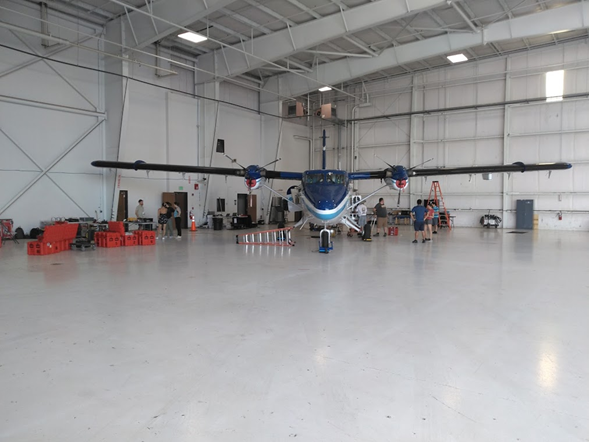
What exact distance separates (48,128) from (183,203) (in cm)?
711

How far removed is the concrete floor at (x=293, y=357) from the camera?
2.62 metres

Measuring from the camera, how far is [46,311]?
524 centimetres

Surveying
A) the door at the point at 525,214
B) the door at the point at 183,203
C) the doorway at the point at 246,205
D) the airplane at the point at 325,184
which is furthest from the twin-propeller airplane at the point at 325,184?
the doorway at the point at 246,205

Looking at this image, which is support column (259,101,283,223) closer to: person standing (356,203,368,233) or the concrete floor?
person standing (356,203,368,233)

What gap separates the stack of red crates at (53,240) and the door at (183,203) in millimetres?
8251

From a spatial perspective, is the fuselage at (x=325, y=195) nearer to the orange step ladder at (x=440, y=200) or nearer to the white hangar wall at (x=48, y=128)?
the white hangar wall at (x=48, y=128)

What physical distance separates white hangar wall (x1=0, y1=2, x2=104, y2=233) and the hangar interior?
2.9 inches

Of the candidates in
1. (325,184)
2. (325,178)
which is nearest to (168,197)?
(325,178)

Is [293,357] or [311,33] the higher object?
[311,33]

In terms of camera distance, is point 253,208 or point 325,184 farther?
point 253,208

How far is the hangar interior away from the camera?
291 cm

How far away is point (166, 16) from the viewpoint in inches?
564

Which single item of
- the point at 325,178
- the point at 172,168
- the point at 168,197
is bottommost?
the point at 168,197

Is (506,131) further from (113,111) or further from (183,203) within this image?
(113,111)
